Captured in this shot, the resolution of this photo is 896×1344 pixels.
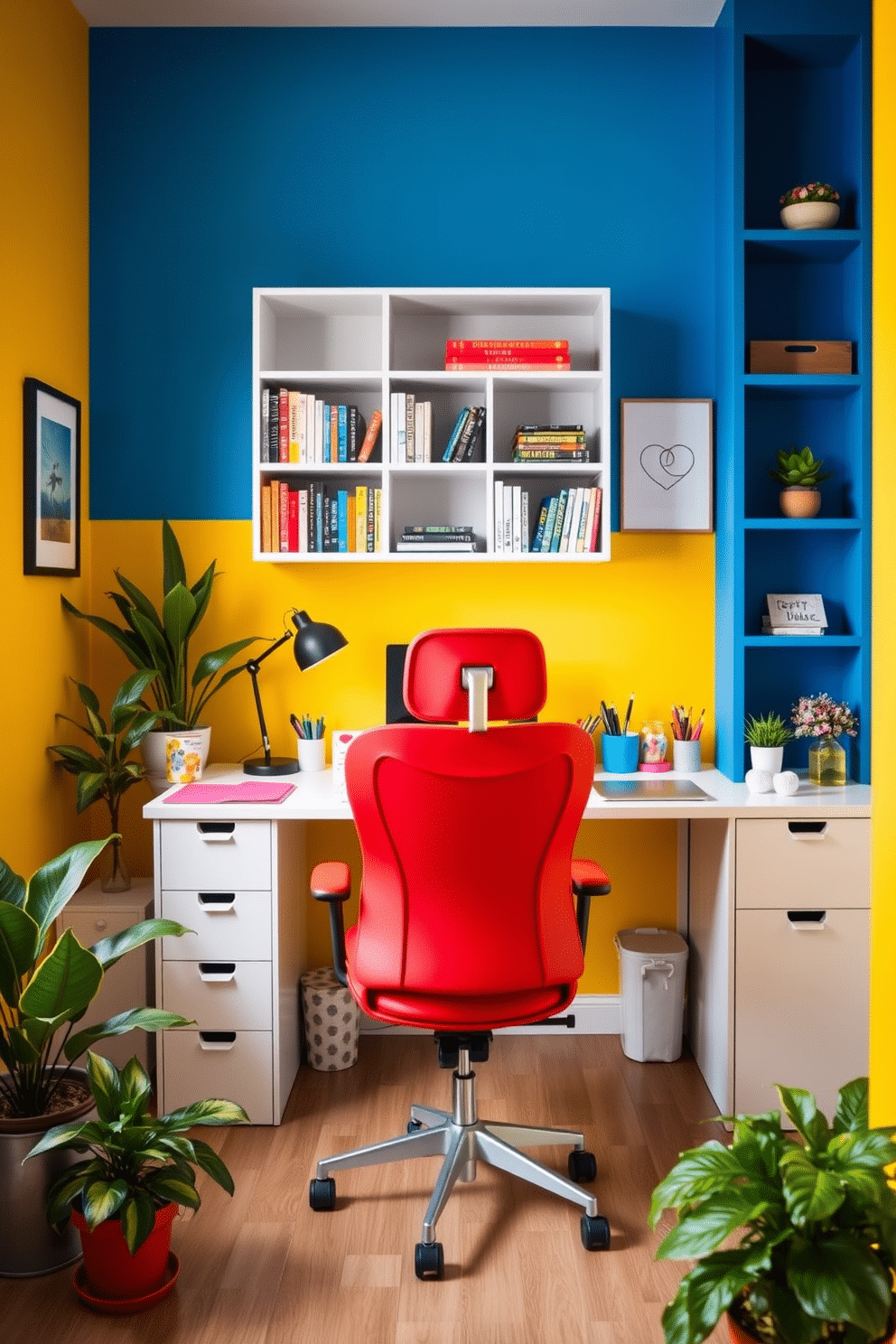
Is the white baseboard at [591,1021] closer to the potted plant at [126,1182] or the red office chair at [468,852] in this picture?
the red office chair at [468,852]

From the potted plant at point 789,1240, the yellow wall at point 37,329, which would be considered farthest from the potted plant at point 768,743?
the yellow wall at point 37,329

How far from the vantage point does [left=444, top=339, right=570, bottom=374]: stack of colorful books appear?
3281mm

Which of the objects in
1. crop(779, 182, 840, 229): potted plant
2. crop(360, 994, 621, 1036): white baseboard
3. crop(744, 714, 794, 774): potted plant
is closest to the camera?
crop(744, 714, 794, 774): potted plant

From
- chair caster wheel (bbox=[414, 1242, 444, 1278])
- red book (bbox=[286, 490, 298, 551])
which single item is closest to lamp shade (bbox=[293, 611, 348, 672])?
red book (bbox=[286, 490, 298, 551])

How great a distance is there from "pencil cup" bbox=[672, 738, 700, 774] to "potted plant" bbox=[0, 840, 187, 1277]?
1.68m

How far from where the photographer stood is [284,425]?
129 inches

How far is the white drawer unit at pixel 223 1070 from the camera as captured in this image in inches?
114

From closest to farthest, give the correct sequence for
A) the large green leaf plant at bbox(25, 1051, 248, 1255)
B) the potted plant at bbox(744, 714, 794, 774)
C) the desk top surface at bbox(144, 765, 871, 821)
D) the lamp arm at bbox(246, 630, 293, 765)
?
1. the large green leaf plant at bbox(25, 1051, 248, 1255)
2. the desk top surface at bbox(144, 765, 871, 821)
3. the potted plant at bbox(744, 714, 794, 774)
4. the lamp arm at bbox(246, 630, 293, 765)

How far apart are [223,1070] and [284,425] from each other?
1.77 metres

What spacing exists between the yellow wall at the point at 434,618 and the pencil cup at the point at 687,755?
0.65 feet

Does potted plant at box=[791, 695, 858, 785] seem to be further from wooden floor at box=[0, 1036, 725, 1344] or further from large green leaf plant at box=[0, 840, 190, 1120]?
large green leaf plant at box=[0, 840, 190, 1120]

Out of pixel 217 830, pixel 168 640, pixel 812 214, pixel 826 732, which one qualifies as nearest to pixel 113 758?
pixel 168 640

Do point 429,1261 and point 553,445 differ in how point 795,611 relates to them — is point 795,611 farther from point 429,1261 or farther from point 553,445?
point 429,1261

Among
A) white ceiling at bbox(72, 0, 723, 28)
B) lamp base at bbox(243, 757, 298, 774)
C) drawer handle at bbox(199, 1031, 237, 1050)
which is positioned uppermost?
white ceiling at bbox(72, 0, 723, 28)
